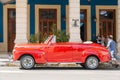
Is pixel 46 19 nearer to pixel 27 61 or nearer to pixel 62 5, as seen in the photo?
pixel 62 5

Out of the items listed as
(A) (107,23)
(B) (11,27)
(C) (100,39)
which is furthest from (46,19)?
(A) (107,23)

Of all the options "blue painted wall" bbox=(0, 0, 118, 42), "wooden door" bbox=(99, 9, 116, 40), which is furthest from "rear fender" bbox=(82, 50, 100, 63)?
"wooden door" bbox=(99, 9, 116, 40)

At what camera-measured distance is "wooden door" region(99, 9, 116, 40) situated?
99.8 ft

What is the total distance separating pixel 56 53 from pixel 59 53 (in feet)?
0.49

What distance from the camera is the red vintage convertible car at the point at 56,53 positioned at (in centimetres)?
2002

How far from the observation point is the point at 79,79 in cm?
1533

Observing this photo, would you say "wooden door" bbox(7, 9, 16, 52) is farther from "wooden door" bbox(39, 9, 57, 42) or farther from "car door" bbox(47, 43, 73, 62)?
"car door" bbox(47, 43, 73, 62)

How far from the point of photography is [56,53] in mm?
20016

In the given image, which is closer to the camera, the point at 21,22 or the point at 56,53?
the point at 56,53

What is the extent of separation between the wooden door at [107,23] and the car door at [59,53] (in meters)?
10.8

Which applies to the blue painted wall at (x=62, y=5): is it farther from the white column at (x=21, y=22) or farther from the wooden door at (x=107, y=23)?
the white column at (x=21, y=22)

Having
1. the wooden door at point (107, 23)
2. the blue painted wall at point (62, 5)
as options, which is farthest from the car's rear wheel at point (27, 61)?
the wooden door at point (107, 23)

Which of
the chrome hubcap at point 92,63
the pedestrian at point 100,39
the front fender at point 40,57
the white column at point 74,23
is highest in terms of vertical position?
the white column at point 74,23

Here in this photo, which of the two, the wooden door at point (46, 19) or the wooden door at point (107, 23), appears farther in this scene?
the wooden door at point (107, 23)
